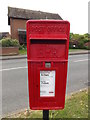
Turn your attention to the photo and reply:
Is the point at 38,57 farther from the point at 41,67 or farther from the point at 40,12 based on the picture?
the point at 40,12

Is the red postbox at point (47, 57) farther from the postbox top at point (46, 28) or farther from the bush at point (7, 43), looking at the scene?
the bush at point (7, 43)

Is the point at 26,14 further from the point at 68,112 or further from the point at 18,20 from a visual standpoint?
the point at 68,112

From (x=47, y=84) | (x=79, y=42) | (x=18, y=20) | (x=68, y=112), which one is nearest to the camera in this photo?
(x=47, y=84)

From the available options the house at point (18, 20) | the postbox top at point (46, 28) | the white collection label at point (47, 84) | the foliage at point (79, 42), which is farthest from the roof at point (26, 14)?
the white collection label at point (47, 84)

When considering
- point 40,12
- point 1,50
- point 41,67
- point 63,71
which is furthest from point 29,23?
point 40,12

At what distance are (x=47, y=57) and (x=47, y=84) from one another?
386mm

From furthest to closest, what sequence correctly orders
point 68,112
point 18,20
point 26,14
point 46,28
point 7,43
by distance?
point 26,14
point 18,20
point 7,43
point 68,112
point 46,28

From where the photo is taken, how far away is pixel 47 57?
184 centimetres

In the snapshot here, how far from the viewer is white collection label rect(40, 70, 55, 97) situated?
1877 mm

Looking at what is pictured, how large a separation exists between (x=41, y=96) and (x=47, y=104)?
0.15m

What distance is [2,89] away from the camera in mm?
4801

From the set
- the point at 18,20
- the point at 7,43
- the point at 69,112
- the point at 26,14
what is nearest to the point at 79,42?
the point at 26,14

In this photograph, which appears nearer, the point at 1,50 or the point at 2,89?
the point at 2,89

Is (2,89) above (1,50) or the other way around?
the other way around
